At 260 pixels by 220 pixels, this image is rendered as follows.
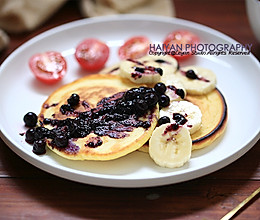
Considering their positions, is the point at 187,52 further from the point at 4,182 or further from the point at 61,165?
the point at 4,182

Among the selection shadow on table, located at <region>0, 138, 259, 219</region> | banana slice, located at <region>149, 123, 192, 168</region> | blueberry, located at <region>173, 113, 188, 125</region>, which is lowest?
shadow on table, located at <region>0, 138, 259, 219</region>

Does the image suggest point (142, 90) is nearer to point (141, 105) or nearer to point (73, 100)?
point (141, 105)

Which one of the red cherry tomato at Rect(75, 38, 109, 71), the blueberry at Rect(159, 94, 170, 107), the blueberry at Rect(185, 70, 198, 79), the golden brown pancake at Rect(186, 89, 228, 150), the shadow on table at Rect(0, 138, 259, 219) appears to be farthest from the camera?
the red cherry tomato at Rect(75, 38, 109, 71)

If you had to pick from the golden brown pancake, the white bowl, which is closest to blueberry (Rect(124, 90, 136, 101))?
the golden brown pancake

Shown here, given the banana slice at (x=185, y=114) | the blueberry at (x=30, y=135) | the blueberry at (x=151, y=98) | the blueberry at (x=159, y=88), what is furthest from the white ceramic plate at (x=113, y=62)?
the blueberry at (x=159, y=88)

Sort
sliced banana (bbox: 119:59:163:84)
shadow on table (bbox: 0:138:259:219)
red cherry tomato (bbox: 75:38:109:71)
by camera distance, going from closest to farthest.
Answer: shadow on table (bbox: 0:138:259:219), sliced banana (bbox: 119:59:163:84), red cherry tomato (bbox: 75:38:109:71)

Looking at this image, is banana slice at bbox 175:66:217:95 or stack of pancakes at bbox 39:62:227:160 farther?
banana slice at bbox 175:66:217:95

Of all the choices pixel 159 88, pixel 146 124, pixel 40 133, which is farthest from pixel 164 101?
pixel 40 133

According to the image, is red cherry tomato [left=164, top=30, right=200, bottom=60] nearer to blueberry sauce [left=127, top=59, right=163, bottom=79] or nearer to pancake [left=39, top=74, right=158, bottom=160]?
blueberry sauce [left=127, top=59, right=163, bottom=79]
